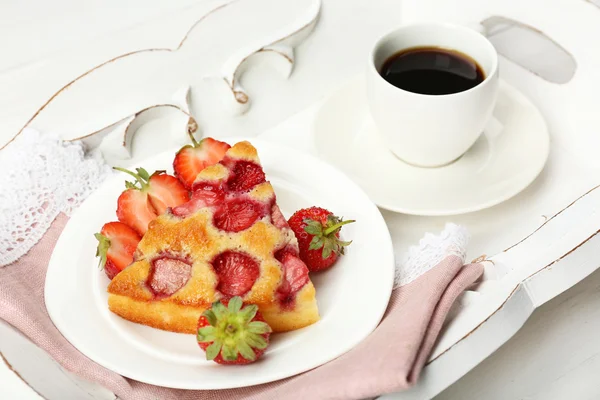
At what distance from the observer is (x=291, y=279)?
34.2 inches

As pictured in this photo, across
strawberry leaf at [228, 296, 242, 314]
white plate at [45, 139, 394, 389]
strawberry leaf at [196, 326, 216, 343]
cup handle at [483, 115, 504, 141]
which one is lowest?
cup handle at [483, 115, 504, 141]

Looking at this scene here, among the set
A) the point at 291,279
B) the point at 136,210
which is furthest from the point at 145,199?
the point at 291,279

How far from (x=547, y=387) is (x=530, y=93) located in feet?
1.93

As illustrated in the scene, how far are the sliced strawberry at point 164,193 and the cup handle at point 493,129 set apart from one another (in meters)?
0.56

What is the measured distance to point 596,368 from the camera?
949 mm

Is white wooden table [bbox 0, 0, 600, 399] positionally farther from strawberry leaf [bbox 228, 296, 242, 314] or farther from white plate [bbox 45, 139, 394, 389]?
strawberry leaf [bbox 228, 296, 242, 314]

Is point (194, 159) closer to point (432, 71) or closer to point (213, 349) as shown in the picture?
point (213, 349)

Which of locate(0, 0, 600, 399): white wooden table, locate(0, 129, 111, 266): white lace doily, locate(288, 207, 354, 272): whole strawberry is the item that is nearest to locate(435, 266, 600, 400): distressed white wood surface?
locate(0, 0, 600, 399): white wooden table

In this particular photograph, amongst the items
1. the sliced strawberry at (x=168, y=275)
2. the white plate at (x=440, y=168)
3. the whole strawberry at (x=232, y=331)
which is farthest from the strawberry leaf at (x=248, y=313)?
the white plate at (x=440, y=168)

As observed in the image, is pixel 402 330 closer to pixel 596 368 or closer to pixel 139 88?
pixel 596 368

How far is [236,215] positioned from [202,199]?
0.05 meters

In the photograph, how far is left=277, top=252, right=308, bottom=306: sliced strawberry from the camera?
2.81 ft

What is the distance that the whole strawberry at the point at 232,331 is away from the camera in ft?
2.57

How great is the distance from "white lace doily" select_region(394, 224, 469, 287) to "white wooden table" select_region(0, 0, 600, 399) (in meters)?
0.12
